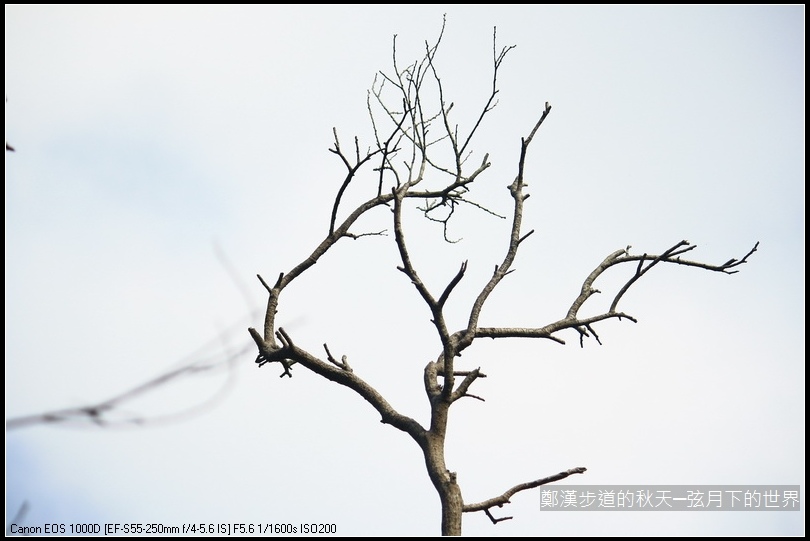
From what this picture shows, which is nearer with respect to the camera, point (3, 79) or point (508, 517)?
point (3, 79)

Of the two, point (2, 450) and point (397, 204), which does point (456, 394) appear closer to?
point (397, 204)

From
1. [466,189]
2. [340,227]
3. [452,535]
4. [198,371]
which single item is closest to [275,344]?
[340,227]

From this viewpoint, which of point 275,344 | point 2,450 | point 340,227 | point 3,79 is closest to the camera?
point 2,450

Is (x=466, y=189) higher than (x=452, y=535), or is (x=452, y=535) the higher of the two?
(x=466, y=189)

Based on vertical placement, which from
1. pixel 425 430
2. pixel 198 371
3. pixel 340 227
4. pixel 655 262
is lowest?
pixel 198 371

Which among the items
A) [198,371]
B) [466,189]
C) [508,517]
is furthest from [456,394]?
[198,371]

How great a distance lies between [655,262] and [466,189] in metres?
1.50

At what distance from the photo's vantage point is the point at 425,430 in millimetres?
3623

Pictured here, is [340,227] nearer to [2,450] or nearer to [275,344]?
[275,344]

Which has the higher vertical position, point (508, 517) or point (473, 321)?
point (473, 321)

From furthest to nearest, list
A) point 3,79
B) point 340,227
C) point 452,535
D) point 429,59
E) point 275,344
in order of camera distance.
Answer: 1. point 429,59
2. point 340,227
3. point 275,344
4. point 452,535
5. point 3,79

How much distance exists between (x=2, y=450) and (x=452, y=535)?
251 cm

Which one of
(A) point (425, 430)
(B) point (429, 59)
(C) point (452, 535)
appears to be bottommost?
(C) point (452, 535)

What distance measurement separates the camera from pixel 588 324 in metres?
4.00
